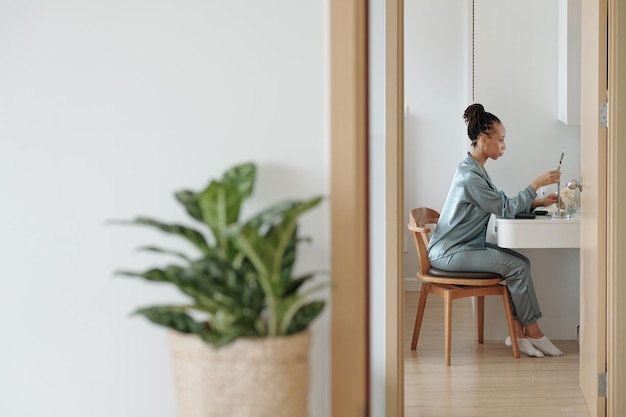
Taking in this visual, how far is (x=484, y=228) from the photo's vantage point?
5.07 metres

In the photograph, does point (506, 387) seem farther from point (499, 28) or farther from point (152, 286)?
point (152, 286)

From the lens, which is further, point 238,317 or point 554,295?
point 554,295

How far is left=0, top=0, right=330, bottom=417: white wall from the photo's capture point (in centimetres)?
202

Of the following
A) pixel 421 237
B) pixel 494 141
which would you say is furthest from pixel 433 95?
pixel 421 237

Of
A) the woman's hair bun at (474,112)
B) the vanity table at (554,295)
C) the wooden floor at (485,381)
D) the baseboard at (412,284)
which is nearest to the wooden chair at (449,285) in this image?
the wooden floor at (485,381)

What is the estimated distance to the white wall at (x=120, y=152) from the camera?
79.4 inches

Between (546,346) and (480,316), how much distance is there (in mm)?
415

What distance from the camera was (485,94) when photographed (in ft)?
18.1

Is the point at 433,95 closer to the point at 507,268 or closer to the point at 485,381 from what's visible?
the point at 507,268

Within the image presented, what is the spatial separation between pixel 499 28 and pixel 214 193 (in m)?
4.16

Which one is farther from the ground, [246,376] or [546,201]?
[546,201]

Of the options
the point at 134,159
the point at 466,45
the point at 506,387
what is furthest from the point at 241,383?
the point at 466,45

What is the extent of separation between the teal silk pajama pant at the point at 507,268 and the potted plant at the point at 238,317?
3291 millimetres

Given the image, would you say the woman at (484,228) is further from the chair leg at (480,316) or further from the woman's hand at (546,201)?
the chair leg at (480,316)
